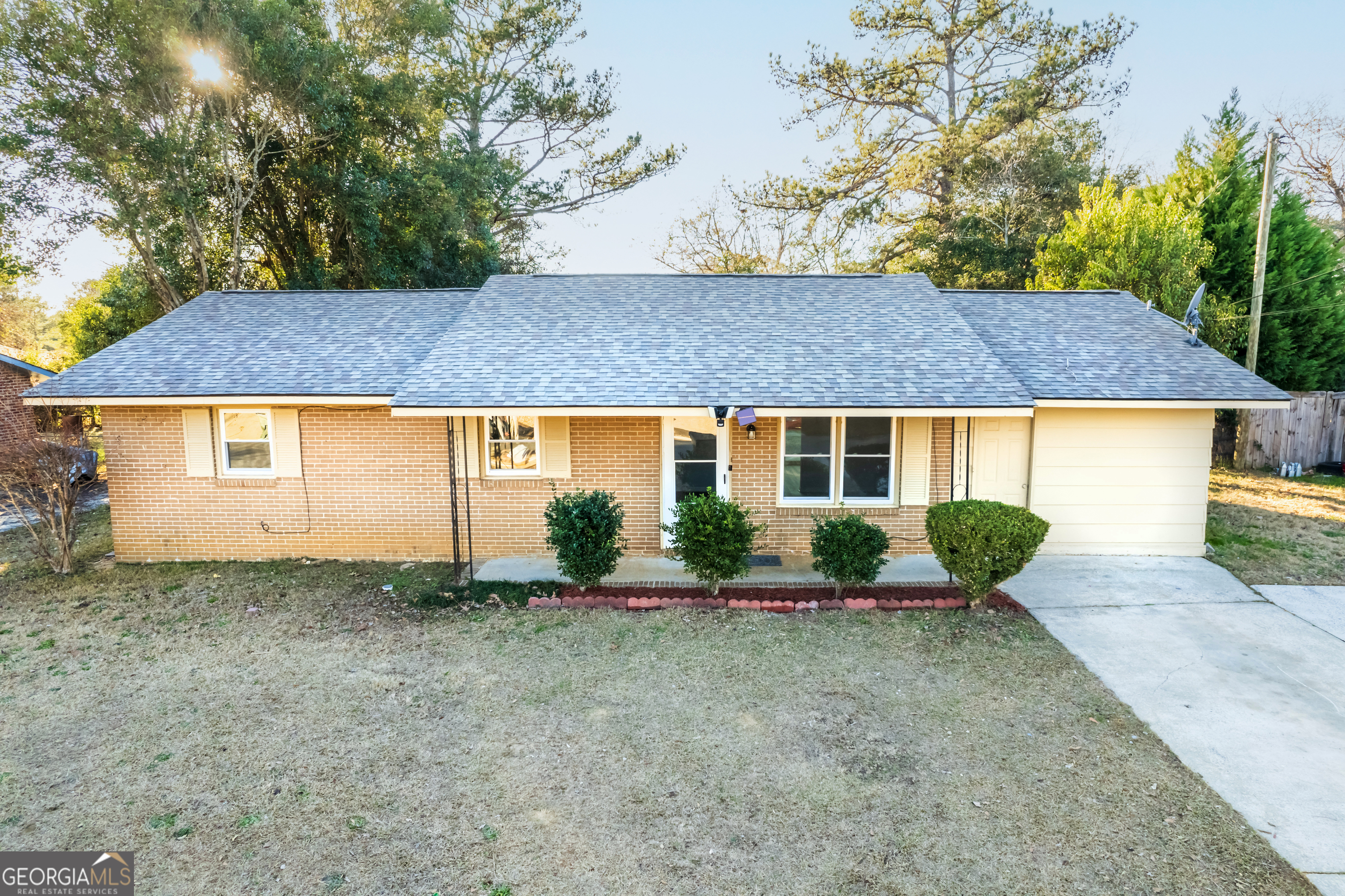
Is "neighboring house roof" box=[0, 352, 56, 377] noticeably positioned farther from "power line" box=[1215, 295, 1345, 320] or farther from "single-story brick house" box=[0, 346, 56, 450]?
"power line" box=[1215, 295, 1345, 320]

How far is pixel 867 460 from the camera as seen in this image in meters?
9.74

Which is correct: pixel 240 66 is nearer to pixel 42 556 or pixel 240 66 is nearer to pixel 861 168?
pixel 42 556

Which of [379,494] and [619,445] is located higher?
[619,445]

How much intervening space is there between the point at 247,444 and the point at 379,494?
7.32ft

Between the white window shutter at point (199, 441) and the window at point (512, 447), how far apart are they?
4140 millimetres

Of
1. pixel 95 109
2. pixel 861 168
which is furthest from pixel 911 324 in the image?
pixel 95 109

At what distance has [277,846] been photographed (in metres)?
4.08

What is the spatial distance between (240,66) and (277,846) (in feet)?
69.5

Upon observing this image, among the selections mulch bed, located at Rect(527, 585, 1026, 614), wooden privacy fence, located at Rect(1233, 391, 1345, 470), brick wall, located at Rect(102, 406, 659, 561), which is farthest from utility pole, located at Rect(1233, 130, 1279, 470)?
brick wall, located at Rect(102, 406, 659, 561)

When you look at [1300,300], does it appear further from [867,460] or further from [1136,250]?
[867,460]

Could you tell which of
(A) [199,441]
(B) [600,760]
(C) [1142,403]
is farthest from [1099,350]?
(A) [199,441]

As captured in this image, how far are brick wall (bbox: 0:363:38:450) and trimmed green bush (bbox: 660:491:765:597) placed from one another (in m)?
18.9

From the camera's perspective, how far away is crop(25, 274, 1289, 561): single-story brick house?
9.28 metres

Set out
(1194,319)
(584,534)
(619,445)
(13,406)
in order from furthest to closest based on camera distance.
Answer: (13,406)
(1194,319)
(619,445)
(584,534)
